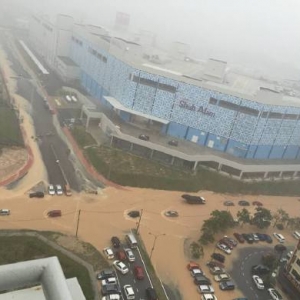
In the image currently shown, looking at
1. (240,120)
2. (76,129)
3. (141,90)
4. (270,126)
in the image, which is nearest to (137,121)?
(141,90)

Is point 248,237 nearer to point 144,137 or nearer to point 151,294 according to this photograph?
point 151,294

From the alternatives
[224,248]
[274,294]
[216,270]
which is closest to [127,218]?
[224,248]

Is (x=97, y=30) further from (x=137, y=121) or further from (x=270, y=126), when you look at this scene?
(x=270, y=126)

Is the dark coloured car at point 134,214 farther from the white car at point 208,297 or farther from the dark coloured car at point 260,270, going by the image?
the dark coloured car at point 260,270

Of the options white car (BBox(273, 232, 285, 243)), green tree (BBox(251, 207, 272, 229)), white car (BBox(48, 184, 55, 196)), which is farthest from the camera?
green tree (BBox(251, 207, 272, 229))

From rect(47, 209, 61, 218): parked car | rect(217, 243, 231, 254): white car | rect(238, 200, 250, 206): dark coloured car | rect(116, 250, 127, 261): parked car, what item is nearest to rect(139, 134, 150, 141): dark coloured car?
rect(238, 200, 250, 206): dark coloured car

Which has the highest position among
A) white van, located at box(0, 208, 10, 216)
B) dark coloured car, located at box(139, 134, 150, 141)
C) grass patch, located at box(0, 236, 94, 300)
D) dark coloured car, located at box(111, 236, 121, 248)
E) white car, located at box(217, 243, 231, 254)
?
dark coloured car, located at box(139, 134, 150, 141)

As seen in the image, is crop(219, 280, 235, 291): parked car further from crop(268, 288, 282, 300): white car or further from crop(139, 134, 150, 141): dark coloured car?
crop(139, 134, 150, 141): dark coloured car

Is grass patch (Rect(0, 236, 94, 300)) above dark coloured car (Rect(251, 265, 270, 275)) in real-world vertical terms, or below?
above
